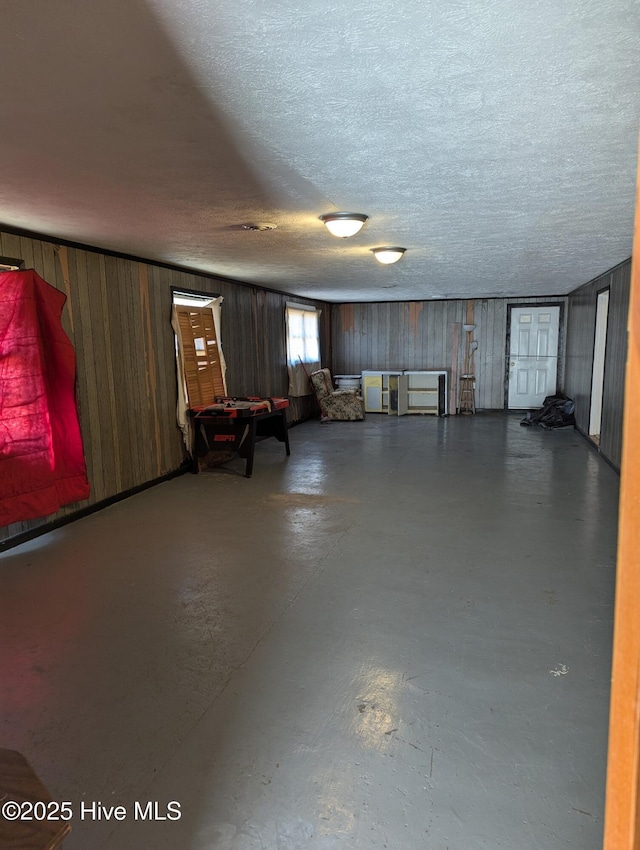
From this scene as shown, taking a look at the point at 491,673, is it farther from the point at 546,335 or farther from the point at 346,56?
the point at 546,335

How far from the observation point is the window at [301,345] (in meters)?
9.18

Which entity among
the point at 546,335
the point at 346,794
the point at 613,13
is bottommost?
the point at 346,794

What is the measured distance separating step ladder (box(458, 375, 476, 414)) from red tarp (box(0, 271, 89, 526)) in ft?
26.0

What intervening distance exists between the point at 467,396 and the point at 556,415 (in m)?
2.18

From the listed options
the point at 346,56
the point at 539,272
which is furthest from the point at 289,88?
the point at 539,272

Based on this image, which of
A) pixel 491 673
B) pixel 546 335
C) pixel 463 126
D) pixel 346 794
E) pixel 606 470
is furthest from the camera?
pixel 546 335

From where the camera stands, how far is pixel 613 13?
1.38m

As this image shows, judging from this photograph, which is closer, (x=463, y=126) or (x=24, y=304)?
(x=463, y=126)

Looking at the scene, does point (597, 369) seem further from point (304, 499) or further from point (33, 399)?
point (33, 399)

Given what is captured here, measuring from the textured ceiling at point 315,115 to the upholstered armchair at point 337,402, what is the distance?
5.64 meters

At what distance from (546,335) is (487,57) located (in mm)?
9295

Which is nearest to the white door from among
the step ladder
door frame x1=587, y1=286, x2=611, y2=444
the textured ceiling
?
the step ladder

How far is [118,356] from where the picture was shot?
491cm

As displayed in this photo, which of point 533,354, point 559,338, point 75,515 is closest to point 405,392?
point 533,354
